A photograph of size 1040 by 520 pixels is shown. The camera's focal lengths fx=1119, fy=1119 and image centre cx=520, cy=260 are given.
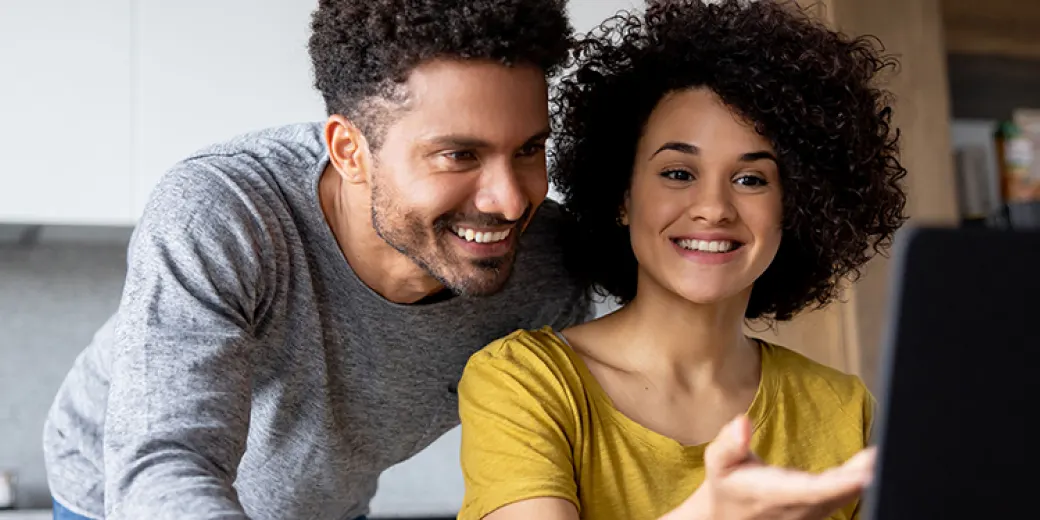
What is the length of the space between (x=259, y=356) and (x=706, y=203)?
54 cm

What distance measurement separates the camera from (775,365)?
1378 mm

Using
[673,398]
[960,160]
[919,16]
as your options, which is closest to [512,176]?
[673,398]

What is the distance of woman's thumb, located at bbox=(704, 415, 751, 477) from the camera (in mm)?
660

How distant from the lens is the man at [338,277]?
96cm

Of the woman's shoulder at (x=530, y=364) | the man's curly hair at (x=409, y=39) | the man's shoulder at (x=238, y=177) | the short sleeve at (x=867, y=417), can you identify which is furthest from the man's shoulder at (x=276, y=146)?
the short sleeve at (x=867, y=417)

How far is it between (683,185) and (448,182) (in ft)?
0.85

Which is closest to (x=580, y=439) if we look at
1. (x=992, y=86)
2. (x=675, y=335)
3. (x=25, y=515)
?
(x=675, y=335)

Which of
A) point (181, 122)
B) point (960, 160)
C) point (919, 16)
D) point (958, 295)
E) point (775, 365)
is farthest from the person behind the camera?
point (960, 160)

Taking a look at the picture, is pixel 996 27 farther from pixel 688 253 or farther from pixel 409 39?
pixel 409 39

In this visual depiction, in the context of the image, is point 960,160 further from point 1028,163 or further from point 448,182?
point 448,182

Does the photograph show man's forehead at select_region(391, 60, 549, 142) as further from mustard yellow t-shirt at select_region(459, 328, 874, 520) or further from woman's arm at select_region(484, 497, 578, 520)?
woman's arm at select_region(484, 497, 578, 520)

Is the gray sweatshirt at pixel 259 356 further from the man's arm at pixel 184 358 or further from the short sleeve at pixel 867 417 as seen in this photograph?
→ the short sleeve at pixel 867 417

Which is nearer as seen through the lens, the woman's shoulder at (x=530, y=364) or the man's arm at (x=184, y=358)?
the man's arm at (x=184, y=358)

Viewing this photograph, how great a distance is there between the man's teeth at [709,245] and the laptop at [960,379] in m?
0.76
